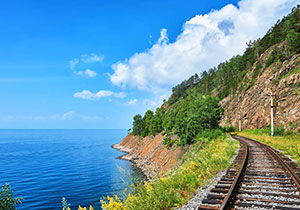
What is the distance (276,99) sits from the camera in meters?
36.9

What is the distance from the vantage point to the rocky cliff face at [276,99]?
1251 inches

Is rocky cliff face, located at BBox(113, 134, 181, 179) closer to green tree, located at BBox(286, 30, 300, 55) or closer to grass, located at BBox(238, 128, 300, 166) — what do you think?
grass, located at BBox(238, 128, 300, 166)

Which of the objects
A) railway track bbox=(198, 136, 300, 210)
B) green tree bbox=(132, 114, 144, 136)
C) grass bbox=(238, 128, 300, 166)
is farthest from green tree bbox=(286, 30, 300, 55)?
green tree bbox=(132, 114, 144, 136)

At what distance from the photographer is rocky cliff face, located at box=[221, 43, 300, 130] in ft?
104

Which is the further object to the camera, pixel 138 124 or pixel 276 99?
pixel 138 124

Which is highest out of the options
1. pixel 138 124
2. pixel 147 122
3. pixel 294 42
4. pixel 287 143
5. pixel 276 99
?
pixel 294 42

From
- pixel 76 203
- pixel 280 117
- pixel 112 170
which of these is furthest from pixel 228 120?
pixel 76 203

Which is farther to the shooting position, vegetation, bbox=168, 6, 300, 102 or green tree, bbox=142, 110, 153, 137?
green tree, bbox=142, 110, 153, 137

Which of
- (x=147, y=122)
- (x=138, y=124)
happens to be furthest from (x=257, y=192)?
(x=138, y=124)

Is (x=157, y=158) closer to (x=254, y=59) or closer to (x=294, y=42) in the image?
(x=294, y=42)

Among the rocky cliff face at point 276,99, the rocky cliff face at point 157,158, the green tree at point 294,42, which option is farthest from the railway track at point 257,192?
the green tree at point 294,42

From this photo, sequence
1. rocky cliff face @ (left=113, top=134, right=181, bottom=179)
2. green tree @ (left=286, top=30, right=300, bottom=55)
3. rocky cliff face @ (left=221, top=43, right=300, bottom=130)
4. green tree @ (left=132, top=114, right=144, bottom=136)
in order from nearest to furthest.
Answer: rocky cliff face @ (left=221, top=43, right=300, bottom=130) → rocky cliff face @ (left=113, top=134, right=181, bottom=179) → green tree @ (left=286, top=30, right=300, bottom=55) → green tree @ (left=132, top=114, right=144, bottom=136)

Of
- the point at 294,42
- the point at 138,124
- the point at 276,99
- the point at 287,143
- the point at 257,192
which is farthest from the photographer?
the point at 138,124

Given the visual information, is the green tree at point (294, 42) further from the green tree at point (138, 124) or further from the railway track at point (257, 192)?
the green tree at point (138, 124)
